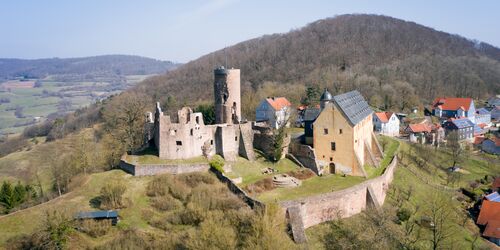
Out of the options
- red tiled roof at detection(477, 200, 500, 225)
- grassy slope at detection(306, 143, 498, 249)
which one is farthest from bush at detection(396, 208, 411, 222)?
red tiled roof at detection(477, 200, 500, 225)

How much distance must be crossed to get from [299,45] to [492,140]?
2917 inches

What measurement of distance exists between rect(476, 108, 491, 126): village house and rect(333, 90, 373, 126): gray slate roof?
51829 millimetres

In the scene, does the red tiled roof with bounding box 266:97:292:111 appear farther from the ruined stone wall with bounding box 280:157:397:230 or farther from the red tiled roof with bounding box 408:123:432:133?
the ruined stone wall with bounding box 280:157:397:230

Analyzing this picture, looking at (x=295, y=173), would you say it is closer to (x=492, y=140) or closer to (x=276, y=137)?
(x=276, y=137)

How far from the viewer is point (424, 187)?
141 ft

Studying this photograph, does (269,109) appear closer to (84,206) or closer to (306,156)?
(306,156)

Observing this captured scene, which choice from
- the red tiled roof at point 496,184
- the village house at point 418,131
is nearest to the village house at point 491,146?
the village house at point 418,131

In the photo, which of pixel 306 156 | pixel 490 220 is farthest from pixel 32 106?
pixel 490 220

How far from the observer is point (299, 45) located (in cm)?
13425

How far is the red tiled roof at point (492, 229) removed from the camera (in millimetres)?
37469

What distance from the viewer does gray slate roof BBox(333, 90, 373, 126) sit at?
3759 cm

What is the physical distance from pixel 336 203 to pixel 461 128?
49.8 meters

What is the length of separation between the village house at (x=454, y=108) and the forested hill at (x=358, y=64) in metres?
5.26

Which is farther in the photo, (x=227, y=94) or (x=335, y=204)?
(x=227, y=94)
